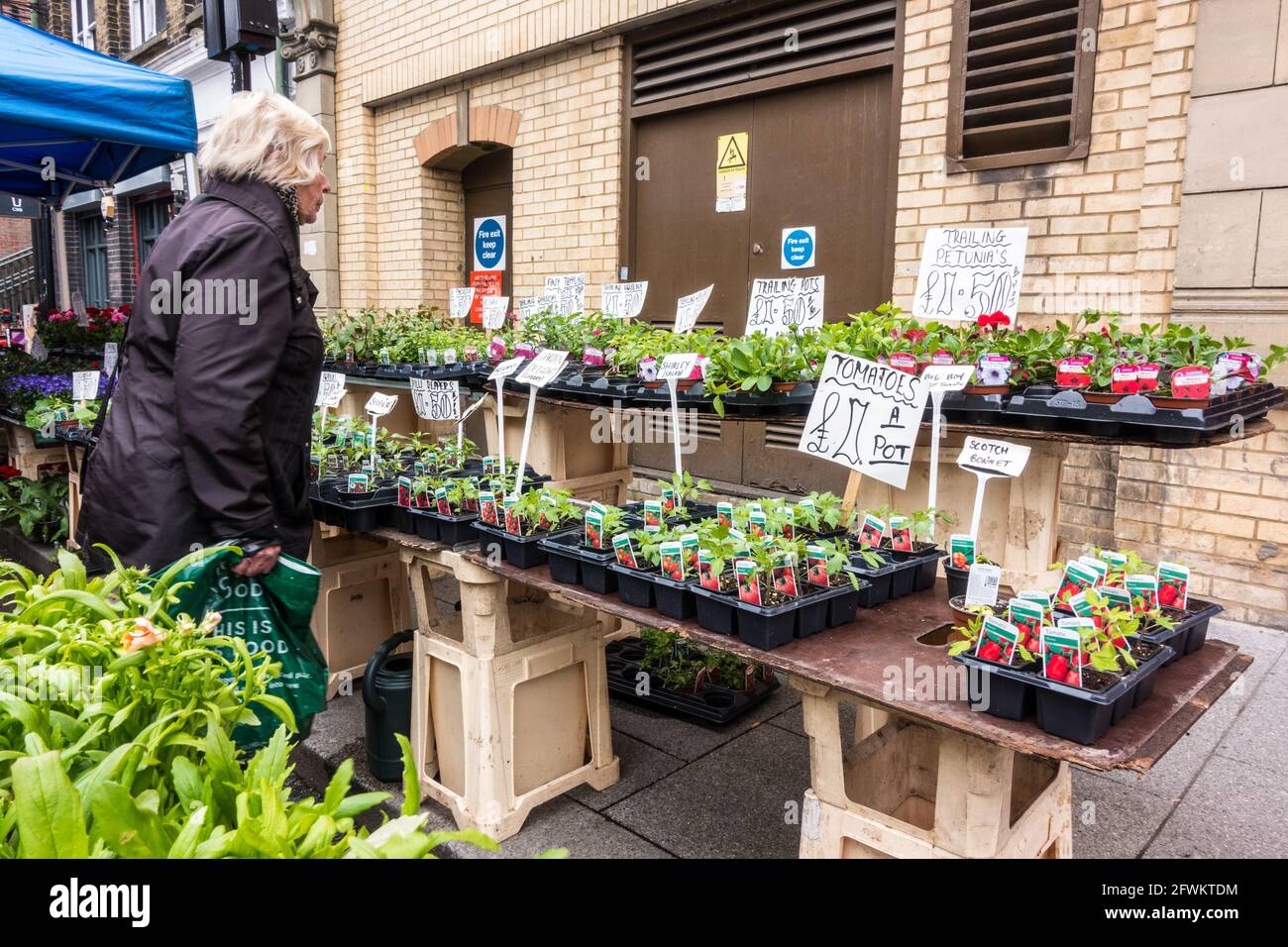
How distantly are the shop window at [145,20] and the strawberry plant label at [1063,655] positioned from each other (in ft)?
49.3

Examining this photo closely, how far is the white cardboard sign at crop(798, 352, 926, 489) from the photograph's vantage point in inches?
105

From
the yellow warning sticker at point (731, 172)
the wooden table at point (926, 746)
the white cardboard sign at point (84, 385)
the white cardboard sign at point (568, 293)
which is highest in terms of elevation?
the yellow warning sticker at point (731, 172)

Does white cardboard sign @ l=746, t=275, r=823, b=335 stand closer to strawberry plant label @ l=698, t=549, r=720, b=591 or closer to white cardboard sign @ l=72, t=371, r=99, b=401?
strawberry plant label @ l=698, t=549, r=720, b=591

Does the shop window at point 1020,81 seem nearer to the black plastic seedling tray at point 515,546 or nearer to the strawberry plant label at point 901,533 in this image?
the strawberry plant label at point 901,533

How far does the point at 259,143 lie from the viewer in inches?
102

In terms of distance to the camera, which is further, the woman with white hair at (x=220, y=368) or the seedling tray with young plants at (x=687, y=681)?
the seedling tray with young plants at (x=687, y=681)

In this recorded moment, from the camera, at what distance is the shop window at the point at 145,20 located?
42.8ft

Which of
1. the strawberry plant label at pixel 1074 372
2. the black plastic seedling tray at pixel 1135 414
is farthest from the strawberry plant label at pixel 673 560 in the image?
the strawberry plant label at pixel 1074 372

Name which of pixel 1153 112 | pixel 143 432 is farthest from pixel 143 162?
pixel 1153 112

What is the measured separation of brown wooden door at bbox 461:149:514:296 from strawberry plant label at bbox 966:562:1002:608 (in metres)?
6.55

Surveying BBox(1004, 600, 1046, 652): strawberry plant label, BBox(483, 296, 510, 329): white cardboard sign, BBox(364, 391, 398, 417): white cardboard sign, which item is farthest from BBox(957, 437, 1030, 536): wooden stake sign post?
BBox(483, 296, 510, 329): white cardboard sign

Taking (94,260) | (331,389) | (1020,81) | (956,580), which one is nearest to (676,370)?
(956,580)

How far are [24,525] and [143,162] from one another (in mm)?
2642
